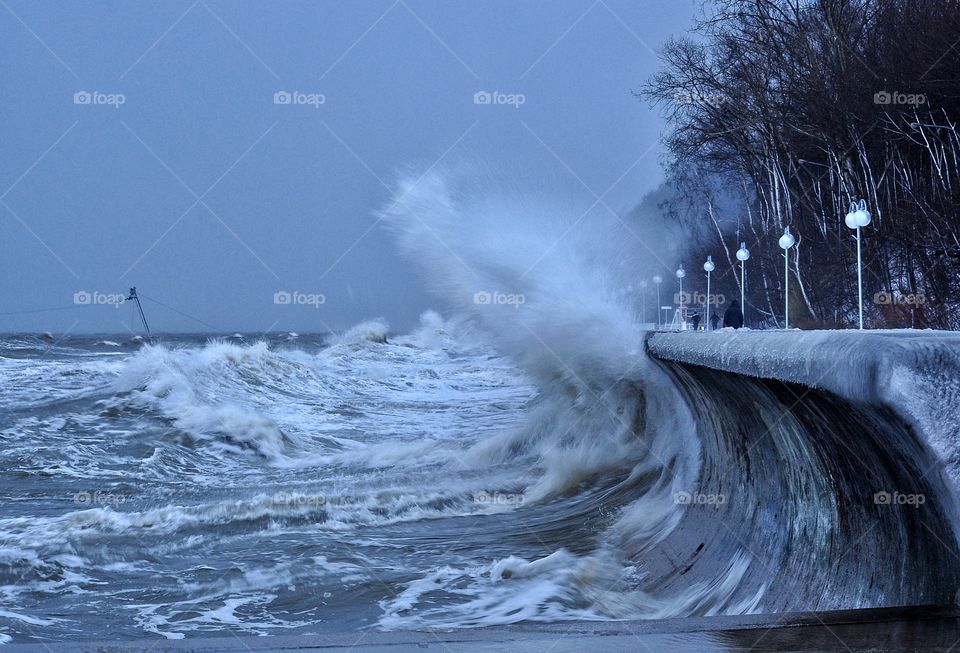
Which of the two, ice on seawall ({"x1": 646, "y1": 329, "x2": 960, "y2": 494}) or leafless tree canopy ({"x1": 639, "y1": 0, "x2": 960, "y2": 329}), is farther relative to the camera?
leafless tree canopy ({"x1": 639, "y1": 0, "x2": 960, "y2": 329})

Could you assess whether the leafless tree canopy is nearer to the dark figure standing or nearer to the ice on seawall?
the dark figure standing

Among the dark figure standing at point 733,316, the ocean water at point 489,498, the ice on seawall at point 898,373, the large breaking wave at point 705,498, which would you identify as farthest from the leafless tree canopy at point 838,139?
the ice on seawall at point 898,373

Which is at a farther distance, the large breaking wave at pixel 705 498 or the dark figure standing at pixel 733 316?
the dark figure standing at pixel 733 316

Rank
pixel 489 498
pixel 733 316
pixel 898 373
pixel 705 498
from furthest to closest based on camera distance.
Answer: pixel 733 316
pixel 489 498
pixel 705 498
pixel 898 373

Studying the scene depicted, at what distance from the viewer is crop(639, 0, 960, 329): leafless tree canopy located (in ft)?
51.8

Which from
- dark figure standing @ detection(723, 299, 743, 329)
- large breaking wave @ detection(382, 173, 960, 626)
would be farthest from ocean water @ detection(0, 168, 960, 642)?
dark figure standing @ detection(723, 299, 743, 329)

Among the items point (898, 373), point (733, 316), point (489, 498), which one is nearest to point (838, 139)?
point (733, 316)

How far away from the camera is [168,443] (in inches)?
476

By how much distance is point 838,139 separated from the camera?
64.8ft

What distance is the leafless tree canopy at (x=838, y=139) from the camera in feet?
51.8

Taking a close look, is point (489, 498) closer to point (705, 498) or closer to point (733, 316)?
point (705, 498)

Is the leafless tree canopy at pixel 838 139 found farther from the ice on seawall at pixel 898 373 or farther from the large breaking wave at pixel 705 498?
the ice on seawall at pixel 898 373

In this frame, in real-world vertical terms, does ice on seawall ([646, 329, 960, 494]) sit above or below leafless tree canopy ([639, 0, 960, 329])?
below

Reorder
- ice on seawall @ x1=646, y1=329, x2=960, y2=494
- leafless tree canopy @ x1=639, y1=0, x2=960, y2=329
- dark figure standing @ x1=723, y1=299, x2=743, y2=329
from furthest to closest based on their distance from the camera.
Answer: dark figure standing @ x1=723, y1=299, x2=743, y2=329 < leafless tree canopy @ x1=639, y1=0, x2=960, y2=329 < ice on seawall @ x1=646, y1=329, x2=960, y2=494
